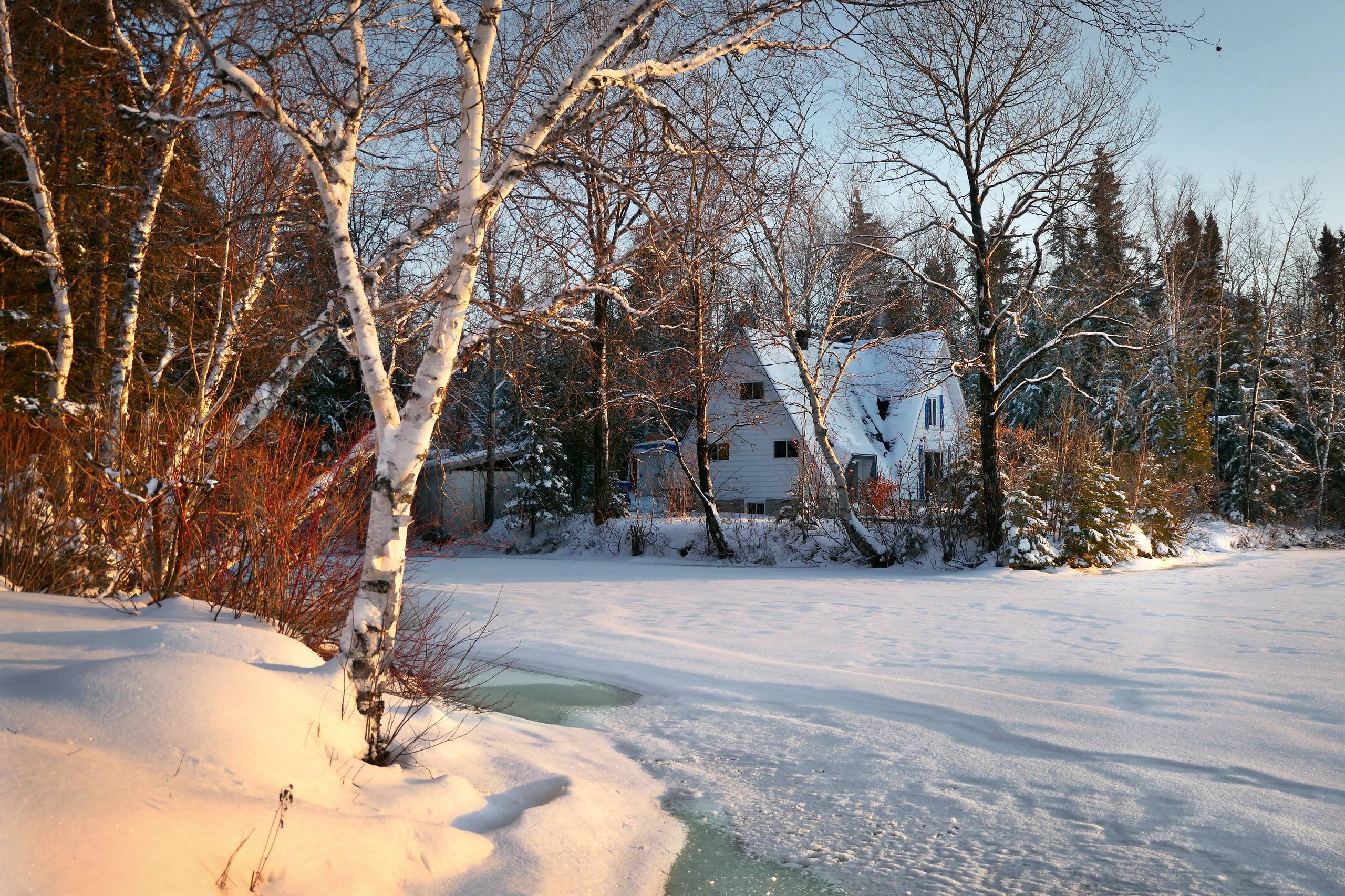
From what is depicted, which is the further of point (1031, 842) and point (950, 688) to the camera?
point (950, 688)

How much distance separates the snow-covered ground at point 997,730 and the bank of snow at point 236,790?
1025 millimetres

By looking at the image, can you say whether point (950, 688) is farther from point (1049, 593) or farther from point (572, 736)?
point (1049, 593)

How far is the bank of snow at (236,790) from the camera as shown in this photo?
2.69 m

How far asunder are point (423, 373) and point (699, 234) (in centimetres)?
186

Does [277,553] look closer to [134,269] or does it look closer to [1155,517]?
[134,269]

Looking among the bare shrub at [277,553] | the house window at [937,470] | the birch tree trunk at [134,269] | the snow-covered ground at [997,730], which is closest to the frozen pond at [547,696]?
the snow-covered ground at [997,730]

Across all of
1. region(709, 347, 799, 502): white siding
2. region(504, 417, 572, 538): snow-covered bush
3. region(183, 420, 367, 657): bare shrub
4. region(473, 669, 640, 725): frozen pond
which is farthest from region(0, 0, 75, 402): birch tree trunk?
region(709, 347, 799, 502): white siding

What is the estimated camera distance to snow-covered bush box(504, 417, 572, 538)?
1055 inches

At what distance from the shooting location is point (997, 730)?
6.29 m

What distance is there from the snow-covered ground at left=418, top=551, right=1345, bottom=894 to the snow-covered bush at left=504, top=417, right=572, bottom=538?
13982mm

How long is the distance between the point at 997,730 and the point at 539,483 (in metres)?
21.6

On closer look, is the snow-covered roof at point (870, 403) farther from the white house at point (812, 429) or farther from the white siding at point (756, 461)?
the white siding at point (756, 461)

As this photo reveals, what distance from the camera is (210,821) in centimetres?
299

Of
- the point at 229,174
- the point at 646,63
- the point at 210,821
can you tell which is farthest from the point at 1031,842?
the point at 229,174
